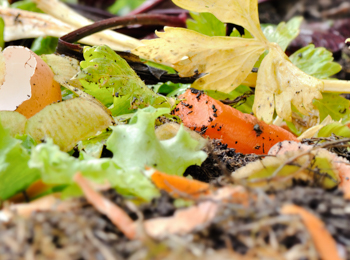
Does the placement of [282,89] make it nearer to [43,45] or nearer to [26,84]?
[26,84]

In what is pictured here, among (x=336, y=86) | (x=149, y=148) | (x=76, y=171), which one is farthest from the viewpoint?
(x=336, y=86)

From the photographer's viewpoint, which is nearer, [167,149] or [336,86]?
[167,149]

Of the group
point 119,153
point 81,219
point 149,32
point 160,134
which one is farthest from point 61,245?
point 149,32

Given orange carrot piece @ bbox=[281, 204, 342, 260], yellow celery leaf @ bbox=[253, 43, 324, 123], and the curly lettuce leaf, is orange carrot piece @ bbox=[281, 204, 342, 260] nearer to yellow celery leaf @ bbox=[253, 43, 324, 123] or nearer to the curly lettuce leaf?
the curly lettuce leaf

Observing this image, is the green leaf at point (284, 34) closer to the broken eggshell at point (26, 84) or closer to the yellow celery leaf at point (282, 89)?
the yellow celery leaf at point (282, 89)

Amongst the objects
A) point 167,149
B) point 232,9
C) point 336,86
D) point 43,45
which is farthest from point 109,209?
point 43,45

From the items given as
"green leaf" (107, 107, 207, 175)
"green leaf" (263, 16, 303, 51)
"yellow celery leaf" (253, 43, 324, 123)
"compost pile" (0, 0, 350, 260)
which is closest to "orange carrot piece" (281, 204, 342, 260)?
"compost pile" (0, 0, 350, 260)

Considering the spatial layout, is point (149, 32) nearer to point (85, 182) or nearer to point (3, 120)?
point (3, 120)
